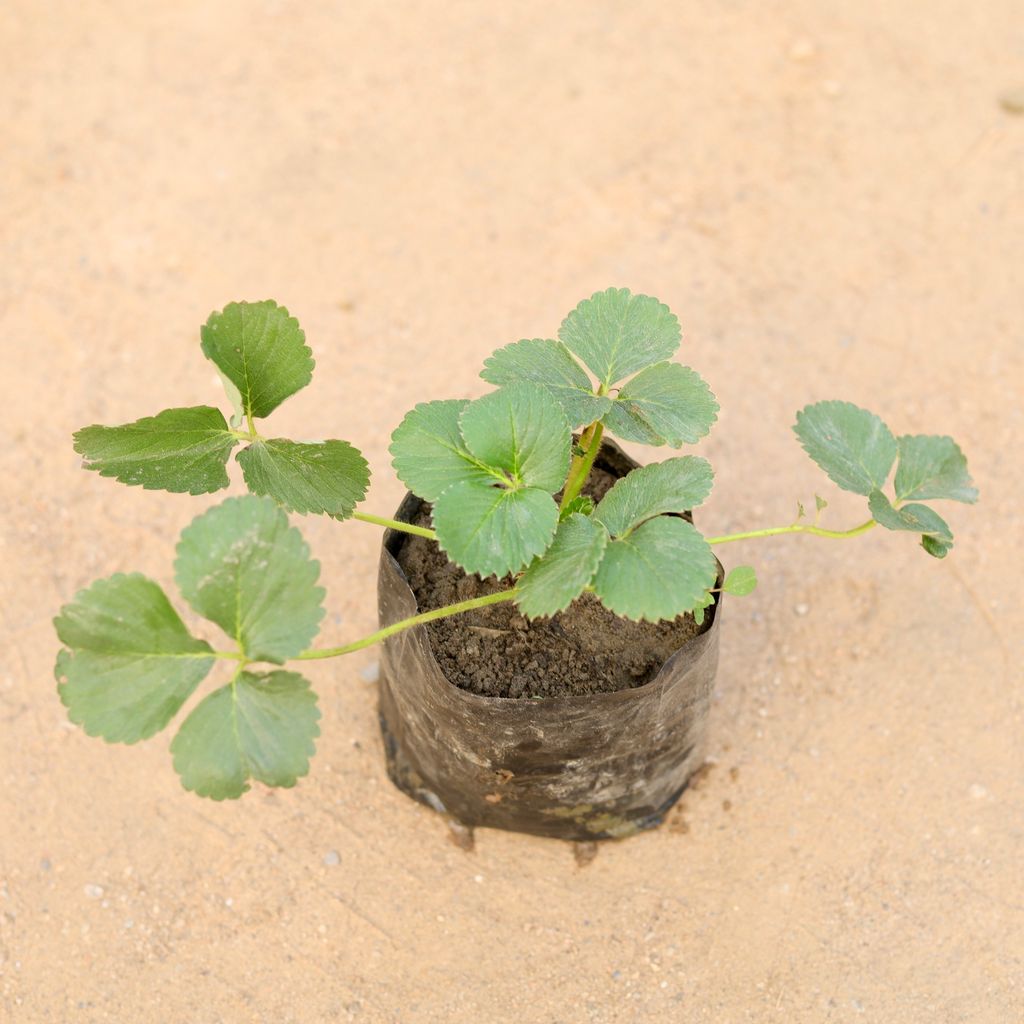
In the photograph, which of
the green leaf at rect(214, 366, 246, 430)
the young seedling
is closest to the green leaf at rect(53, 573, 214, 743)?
the young seedling

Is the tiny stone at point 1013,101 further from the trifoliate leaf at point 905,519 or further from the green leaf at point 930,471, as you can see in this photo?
the trifoliate leaf at point 905,519

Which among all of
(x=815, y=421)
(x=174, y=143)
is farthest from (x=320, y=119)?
(x=815, y=421)

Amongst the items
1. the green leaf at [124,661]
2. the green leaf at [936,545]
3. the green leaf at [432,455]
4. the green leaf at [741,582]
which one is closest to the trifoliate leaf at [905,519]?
the green leaf at [936,545]

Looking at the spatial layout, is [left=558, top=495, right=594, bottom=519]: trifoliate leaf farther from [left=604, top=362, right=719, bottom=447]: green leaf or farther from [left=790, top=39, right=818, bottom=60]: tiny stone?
[left=790, top=39, right=818, bottom=60]: tiny stone

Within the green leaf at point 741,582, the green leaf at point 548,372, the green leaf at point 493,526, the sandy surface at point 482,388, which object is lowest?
the sandy surface at point 482,388

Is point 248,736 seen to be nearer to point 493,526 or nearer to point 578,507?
point 493,526

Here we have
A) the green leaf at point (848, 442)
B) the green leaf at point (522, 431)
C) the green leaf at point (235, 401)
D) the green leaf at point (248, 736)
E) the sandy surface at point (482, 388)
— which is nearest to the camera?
the green leaf at point (248, 736)

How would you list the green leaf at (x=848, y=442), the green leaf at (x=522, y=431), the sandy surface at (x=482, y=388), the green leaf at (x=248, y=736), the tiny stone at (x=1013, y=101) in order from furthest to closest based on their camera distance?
1. the tiny stone at (x=1013, y=101)
2. the sandy surface at (x=482, y=388)
3. the green leaf at (x=848, y=442)
4. the green leaf at (x=522, y=431)
5. the green leaf at (x=248, y=736)

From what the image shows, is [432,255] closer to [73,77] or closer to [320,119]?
[320,119]
